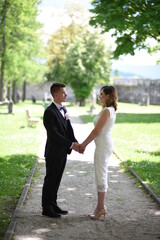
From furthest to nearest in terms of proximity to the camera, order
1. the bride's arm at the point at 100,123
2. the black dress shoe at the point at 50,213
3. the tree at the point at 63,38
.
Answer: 1. the tree at the point at 63,38
2. the black dress shoe at the point at 50,213
3. the bride's arm at the point at 100,123

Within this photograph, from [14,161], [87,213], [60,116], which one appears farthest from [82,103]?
[60,116]

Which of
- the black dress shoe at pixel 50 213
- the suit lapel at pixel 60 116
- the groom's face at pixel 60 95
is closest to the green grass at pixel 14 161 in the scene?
the black dress shoe at pixel 50 213

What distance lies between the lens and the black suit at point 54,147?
6461 millimetres

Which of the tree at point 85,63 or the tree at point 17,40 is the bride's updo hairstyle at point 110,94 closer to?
the tree at point 17,40

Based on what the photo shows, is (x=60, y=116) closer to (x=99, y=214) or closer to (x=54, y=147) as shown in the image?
(x=54, y=147)

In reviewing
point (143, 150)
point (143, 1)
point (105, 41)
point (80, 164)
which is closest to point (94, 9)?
point (143, 1)

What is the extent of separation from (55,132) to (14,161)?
5.89 metres

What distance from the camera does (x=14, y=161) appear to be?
1203 centimetres

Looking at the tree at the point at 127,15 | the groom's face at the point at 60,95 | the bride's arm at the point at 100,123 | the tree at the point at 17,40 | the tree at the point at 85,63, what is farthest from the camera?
the tree at the point at 85,63

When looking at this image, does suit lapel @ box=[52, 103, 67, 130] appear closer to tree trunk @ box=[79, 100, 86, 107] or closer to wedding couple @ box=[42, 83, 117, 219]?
wedding couple @ box=[42, 83, 117, 219]

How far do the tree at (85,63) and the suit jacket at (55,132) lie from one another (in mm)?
41208

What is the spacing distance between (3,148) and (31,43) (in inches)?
1228

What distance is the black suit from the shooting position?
6461 mm

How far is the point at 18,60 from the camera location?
129 feet
